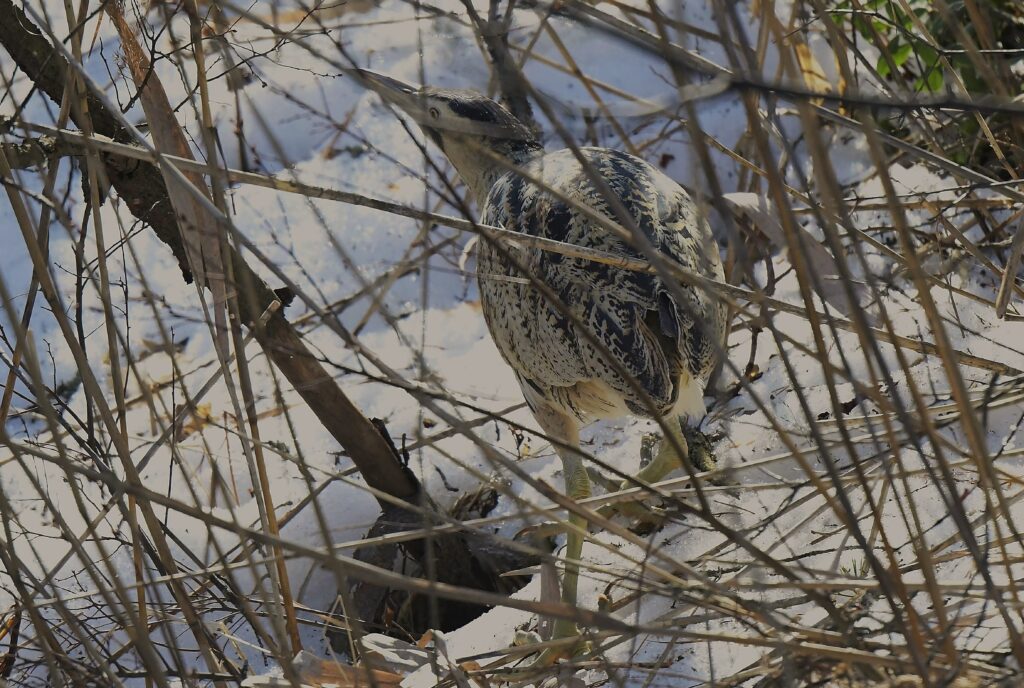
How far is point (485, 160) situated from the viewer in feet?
11.2

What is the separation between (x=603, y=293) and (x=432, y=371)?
1.36 feet

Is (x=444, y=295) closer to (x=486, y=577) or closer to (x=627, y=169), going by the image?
(x=486, y=577)

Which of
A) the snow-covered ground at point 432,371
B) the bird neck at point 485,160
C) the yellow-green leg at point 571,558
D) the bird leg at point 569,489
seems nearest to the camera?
the snow-covered ground at point 432,371

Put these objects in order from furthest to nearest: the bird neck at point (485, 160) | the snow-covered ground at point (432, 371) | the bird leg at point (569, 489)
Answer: the bird neck at point (485, 160), the bird leg at point (569, 489), the snow-covered ground at point (432, 371)

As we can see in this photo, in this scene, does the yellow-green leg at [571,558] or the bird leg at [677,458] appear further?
the bird leg at [677,458]

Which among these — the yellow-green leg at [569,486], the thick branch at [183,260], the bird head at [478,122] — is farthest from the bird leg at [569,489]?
the bird head at [478,122]

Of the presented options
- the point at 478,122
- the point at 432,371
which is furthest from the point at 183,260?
the point at 478,122

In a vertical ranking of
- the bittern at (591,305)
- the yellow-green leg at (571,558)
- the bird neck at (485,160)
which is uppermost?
the bird neck at (485,160)

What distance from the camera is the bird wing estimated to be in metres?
2.32

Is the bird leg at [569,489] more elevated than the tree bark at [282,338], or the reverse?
the tree bark at [282,338]

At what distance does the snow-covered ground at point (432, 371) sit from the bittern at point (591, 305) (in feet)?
0.62

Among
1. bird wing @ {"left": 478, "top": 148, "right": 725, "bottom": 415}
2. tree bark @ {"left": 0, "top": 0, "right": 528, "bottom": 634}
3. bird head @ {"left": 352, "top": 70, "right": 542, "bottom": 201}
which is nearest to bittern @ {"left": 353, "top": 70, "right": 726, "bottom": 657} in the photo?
bird wing @ {"left": 478, "top": 148, "right": 725, "bottom": 415}

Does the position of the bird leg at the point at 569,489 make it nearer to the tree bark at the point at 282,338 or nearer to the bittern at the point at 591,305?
the bittern at the point at 591,305

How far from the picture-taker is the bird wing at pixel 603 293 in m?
2.32
